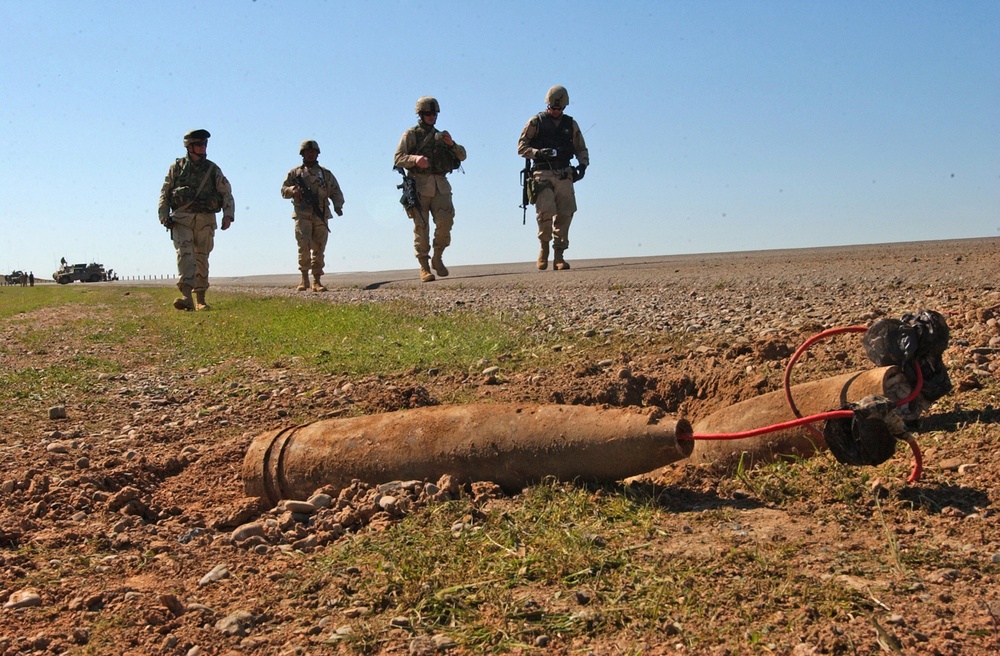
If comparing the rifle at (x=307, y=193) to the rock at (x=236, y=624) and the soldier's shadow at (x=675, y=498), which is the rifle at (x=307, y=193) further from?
the rock at (x=236, y=624)

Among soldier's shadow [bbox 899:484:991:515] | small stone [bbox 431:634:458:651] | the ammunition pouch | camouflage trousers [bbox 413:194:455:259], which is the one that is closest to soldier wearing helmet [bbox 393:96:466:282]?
camouflage trousers [bbox 413:194:455:259]

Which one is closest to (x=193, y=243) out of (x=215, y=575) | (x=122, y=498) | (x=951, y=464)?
(x=122, y=498)

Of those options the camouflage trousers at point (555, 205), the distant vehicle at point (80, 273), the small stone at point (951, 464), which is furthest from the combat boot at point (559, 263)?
the distant vehicle at point (80, 273)

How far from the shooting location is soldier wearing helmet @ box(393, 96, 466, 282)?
543 inches

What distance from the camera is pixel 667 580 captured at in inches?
101

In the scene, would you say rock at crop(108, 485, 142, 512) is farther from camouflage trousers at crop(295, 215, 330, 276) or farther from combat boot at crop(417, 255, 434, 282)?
camouflage trousers at crop(295, 215, 330, 276)

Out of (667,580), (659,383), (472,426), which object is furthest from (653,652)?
(659,383)

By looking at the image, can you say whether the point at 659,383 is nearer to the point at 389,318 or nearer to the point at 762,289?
the point at 762,289

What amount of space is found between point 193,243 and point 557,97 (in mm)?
5160

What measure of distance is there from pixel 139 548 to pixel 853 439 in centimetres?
242

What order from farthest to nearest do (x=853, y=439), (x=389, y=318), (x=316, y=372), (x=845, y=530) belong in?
(x=389, y=318)
(x=316, y=372)
(x=853, y=439)
(x=845, y=530)

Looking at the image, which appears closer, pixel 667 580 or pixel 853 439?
pixel 667 580

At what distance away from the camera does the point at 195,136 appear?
474 inches

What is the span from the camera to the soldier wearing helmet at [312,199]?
15555 mm
